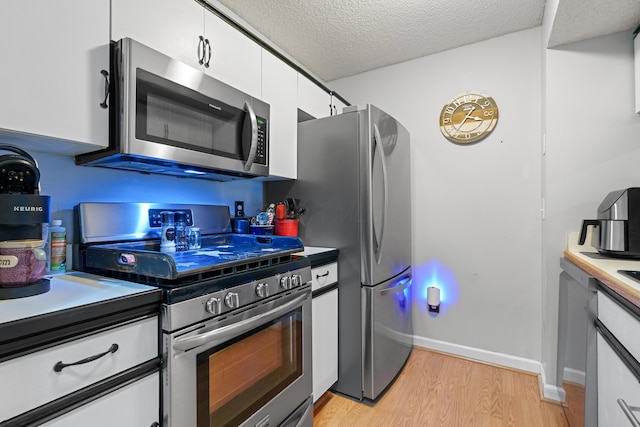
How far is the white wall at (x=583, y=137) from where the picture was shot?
1.73m

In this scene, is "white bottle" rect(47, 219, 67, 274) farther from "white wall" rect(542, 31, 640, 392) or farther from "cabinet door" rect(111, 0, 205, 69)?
"white wall" rect(542, 31, 640, 392)

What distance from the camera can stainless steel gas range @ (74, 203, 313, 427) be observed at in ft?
3.20

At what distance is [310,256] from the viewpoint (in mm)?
1654

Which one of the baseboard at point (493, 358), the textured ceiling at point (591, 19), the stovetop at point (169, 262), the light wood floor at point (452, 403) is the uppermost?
the textured ceiling at point (591, 19)

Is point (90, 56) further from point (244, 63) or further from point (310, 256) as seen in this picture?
point (310, 256)

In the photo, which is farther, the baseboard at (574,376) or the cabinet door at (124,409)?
the baseboard at (574,376)

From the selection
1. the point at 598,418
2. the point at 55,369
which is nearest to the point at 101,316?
the point at 55,369

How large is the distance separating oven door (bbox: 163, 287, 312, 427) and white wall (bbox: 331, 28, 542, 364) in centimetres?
147

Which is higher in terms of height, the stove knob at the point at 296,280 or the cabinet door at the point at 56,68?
the cabinet door at the point at 56,68

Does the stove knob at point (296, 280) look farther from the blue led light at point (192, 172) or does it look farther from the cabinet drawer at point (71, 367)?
the blue led light at point (192, 172)

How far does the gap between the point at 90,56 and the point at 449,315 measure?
8.97ft

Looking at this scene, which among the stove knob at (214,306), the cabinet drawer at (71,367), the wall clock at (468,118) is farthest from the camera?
the wall clock at (468,118)

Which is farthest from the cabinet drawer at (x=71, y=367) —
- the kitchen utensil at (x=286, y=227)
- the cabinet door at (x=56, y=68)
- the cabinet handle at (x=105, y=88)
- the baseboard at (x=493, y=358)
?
the baseboard at (x=493, y=358)

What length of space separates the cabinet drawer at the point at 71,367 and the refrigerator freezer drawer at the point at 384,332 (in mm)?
1230
